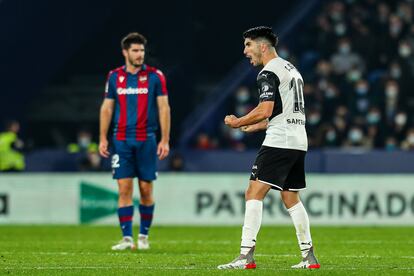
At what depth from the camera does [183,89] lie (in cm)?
2505

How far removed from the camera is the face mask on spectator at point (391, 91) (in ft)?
82.3

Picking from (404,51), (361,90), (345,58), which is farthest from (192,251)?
(404,51)

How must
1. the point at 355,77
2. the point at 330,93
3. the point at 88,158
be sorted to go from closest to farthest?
1. the point at 88,158
2. the point at 330,93
3. the point at 355,77

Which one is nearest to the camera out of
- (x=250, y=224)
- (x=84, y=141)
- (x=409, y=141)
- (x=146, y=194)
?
(x=250, y=224)

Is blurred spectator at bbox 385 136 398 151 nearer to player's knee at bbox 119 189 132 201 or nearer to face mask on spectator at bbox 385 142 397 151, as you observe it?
face mask on spectator at bbox 385 142 397 151

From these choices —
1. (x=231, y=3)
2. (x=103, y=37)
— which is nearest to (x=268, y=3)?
(x=231, y=3)

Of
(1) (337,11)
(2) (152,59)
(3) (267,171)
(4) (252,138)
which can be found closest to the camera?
(3) (267,171)

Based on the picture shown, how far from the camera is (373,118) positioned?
24.5 metres

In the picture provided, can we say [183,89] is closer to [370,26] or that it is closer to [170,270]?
[370,26]

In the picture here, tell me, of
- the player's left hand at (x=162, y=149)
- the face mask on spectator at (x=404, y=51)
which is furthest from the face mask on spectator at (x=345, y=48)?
the player's left hand at (x=162, y=149)

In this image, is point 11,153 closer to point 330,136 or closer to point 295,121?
point 330,136

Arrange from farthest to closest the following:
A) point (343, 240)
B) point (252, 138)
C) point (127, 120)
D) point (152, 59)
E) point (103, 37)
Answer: point (103, 37) → point (252, 138) → point (152, 59) → point (343, 240) → point (127, 120)

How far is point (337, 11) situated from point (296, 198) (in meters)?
18.9

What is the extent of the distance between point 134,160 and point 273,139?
10.5 ft
